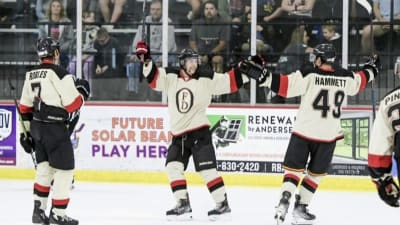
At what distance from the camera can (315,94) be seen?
588cm

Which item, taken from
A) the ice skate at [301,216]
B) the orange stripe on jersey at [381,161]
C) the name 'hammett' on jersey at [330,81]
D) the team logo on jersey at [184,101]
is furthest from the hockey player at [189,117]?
the orange stripe on jersey at [381,161]

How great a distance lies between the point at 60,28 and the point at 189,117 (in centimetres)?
368

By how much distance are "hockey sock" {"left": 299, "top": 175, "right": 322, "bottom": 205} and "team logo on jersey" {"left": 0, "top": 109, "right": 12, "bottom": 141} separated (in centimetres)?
351

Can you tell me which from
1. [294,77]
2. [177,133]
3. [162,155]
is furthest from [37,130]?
[162,155]

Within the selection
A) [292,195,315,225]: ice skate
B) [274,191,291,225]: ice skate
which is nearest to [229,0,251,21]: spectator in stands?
[292,195,315,225]: ice skate

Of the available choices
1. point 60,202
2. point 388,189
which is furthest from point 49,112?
point 388,189

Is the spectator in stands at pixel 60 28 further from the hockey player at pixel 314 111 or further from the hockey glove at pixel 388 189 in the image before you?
the hockey glove at pixel 388 189

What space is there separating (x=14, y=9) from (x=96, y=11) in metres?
0.94

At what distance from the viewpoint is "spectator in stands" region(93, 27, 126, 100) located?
9.27 meters

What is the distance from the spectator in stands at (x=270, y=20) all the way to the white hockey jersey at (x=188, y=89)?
9.58ft

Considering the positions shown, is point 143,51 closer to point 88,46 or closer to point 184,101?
point 184,101

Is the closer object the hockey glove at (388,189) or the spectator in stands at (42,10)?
the hockey glove at (388,189)

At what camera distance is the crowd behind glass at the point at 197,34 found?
8.89 meters

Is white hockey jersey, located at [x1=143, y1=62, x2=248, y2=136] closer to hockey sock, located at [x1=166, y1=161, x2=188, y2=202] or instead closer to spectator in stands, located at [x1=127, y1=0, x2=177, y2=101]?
hockey sock, located at [x1=166, y1=161, x2=188, y2=202]
